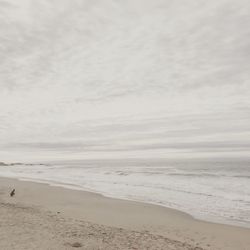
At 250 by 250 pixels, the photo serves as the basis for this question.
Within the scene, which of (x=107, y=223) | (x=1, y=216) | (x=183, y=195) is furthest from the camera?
(x=183, y=195)

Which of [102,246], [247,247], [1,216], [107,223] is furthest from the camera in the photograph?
[107,223]

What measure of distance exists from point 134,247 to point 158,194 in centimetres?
1471

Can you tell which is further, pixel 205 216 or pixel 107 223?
pixel 205 216

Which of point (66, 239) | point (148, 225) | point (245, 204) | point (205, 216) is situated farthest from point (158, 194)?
point (66, 239)

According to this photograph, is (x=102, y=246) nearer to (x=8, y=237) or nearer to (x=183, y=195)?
(x=8, y=237)

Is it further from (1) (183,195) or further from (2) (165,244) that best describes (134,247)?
(1) (183,195)

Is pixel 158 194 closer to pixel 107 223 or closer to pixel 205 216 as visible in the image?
pixel 205 216

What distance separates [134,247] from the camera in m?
9.95

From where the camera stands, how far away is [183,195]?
23.5 m

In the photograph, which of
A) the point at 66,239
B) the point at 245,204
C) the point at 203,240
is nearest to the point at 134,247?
the point at 66,239

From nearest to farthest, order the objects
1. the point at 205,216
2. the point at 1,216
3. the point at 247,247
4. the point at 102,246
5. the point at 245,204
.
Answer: the point at 102,246, the point at 247,247, the point at 1,216, the point at 205,216, the point at 245,204

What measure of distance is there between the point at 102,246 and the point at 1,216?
5.42 m

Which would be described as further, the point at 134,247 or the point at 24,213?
the point at 24,213

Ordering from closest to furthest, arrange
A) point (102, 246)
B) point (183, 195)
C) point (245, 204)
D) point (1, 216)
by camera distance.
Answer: point (102, 246) < point (1, 216) < point (245, 204) < point (183, 195)
